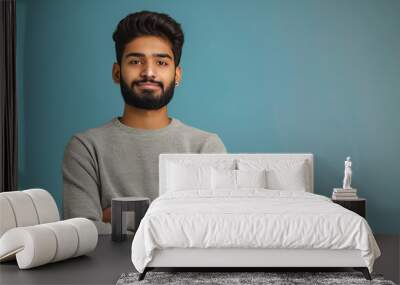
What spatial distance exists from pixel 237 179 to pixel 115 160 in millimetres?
1398

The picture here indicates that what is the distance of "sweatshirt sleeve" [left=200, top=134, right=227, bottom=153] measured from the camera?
258 inches

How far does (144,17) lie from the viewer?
21.5 feet

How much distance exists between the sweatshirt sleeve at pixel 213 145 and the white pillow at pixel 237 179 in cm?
54

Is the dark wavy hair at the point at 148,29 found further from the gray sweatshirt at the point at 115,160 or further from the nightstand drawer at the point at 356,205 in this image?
the nightstand drawer at the point at 356,205

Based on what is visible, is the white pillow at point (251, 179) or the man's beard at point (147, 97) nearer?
the white pillow at point (251, 179)

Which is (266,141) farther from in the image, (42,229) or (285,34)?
(42,229)

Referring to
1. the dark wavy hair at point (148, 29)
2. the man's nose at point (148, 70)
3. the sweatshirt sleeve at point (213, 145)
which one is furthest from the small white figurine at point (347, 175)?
the man's nose at point (148, 70)

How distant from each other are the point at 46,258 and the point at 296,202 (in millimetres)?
2047

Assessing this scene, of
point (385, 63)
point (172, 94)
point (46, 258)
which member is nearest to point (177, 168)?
point (172, 94)

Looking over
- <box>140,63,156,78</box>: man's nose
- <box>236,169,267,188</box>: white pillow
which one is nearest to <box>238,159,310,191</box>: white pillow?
<box>236,169,267,188</box>: white pillow

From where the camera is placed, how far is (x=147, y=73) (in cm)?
650

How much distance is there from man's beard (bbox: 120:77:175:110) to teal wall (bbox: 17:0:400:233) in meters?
0.08

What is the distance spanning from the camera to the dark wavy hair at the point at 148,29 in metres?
6.55

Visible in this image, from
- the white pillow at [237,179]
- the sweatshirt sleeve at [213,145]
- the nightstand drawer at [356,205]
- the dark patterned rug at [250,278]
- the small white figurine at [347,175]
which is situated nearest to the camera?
the dark patterned rug at [250,278]
